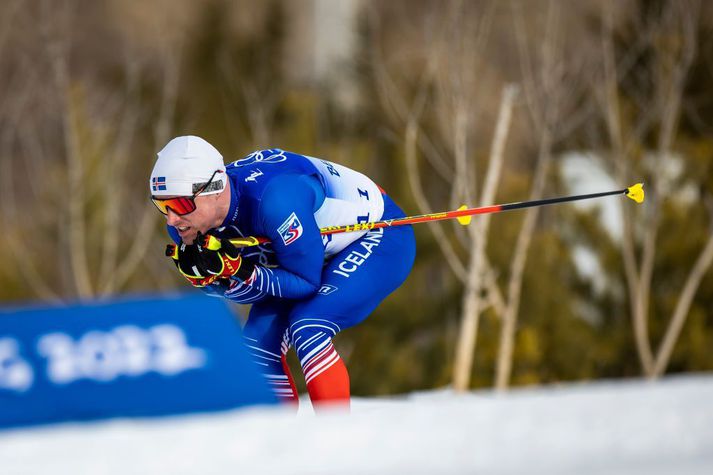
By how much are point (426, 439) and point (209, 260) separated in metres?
2.07

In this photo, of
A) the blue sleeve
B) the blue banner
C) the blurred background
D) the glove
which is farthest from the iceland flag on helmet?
the blurred background

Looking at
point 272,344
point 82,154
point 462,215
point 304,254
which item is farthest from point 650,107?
point 304,254

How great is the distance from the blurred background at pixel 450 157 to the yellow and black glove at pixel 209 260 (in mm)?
7760

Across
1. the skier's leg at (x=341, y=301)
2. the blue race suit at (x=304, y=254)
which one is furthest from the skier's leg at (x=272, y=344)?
the skier's leg at (x=341, y=301)

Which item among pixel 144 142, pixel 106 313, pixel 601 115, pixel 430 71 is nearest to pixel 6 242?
pixel 144 142

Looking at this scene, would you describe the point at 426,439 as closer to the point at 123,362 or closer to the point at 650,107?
the point at 123,362

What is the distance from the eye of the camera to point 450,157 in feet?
46.6

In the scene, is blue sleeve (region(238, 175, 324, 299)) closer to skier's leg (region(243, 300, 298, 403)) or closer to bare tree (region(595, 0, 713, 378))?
skier's leg (region(243, 300, 298, 403))

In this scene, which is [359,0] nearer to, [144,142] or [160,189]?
[144,142]

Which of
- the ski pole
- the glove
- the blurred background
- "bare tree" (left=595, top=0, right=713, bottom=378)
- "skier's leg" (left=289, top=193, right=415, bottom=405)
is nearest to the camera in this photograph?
the glove

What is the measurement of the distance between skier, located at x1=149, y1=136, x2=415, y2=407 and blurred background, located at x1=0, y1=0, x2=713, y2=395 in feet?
23.5

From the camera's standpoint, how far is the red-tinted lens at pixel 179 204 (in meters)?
4.05

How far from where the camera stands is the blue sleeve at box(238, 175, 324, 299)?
4.09 metres

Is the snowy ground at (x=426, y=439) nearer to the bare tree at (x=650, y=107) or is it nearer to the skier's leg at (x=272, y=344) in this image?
the skier's leg at (x=272, y=344)
